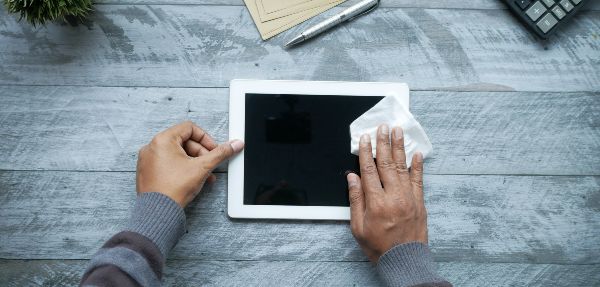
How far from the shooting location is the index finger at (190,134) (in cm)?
77

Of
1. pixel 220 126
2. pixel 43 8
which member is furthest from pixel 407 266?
pixel 43 8

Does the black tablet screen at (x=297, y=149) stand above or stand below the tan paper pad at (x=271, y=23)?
below

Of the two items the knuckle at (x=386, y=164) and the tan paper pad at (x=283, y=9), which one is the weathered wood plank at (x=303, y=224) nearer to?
the knuckle at (x=386, y=164)

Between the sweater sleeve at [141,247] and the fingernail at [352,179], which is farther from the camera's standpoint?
the fingernail at [352,179]

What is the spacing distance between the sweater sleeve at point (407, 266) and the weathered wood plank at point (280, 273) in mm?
59

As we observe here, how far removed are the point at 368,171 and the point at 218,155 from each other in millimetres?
223

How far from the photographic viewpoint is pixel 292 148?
807 millimetres

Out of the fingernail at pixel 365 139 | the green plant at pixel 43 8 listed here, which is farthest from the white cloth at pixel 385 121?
the green plant at pixel 43 8

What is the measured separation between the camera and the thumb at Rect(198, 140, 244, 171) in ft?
2.51

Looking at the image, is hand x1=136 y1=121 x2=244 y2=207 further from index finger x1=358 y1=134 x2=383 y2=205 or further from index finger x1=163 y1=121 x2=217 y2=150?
index finger x1=358 y1=134 x2=383 y2=205

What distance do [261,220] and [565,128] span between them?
51 centimetres

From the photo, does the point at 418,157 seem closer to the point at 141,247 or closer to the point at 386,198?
the point at 386,198

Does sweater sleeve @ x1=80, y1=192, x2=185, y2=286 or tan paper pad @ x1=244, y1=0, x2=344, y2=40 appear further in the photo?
tan paper pad @ x1=244, y1=0, x2=344, y2=40

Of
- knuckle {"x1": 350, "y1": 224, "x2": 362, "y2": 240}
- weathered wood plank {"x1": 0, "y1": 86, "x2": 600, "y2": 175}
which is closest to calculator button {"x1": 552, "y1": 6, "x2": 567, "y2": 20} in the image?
weathered wood plank {"x1": 0, "y1": 86, "x2": 600, "y2": 175}
